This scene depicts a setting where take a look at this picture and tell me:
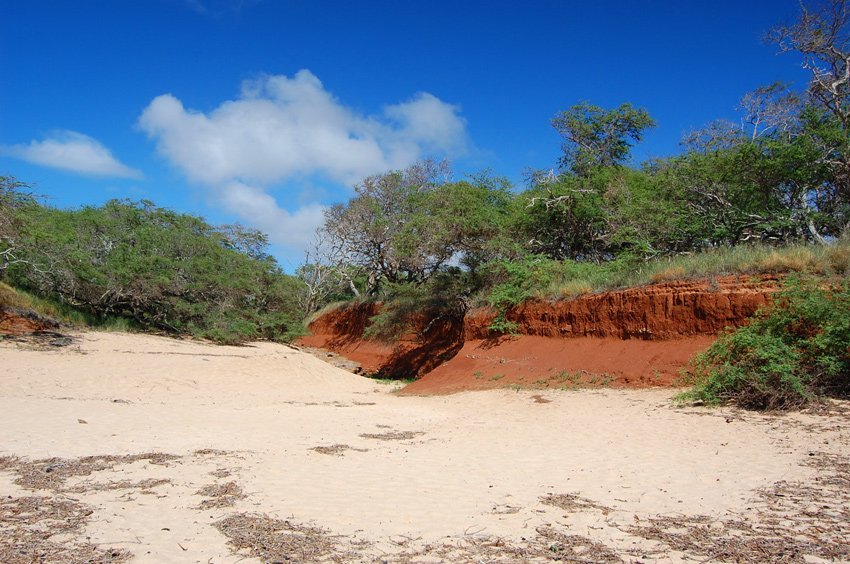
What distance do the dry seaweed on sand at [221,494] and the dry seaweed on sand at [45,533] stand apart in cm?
101

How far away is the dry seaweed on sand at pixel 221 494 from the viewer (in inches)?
216

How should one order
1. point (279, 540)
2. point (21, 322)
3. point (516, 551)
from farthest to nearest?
point (21, 322) → point (279, 540) → point (516, 551)

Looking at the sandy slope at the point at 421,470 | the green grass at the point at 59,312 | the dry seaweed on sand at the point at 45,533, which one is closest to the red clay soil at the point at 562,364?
the sandy slope at the point at 421,470

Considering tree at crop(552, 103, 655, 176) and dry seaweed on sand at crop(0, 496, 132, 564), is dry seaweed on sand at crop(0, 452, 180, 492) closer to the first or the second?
dry seaweed on sand at crop(0, 496, 132, 564)

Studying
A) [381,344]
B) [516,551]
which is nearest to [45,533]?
[516,551]

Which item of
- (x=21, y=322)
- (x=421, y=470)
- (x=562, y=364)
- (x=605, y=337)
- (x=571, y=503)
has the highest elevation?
(x=605, y=337)

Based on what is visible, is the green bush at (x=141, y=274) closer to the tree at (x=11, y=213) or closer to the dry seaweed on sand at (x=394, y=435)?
the tree at (x=11, y=213)

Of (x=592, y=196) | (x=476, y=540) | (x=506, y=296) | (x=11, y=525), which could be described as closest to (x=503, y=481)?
(x=476, y=540)

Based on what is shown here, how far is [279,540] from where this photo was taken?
4.52 m

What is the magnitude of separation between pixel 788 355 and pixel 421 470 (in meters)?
7.88

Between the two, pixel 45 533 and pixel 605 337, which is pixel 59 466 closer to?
pixel 45 533

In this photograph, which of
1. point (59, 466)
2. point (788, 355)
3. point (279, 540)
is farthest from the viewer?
point (788, 355)

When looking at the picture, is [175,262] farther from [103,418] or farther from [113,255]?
[103,418]

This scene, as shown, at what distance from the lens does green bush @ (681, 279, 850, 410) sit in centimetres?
1055
